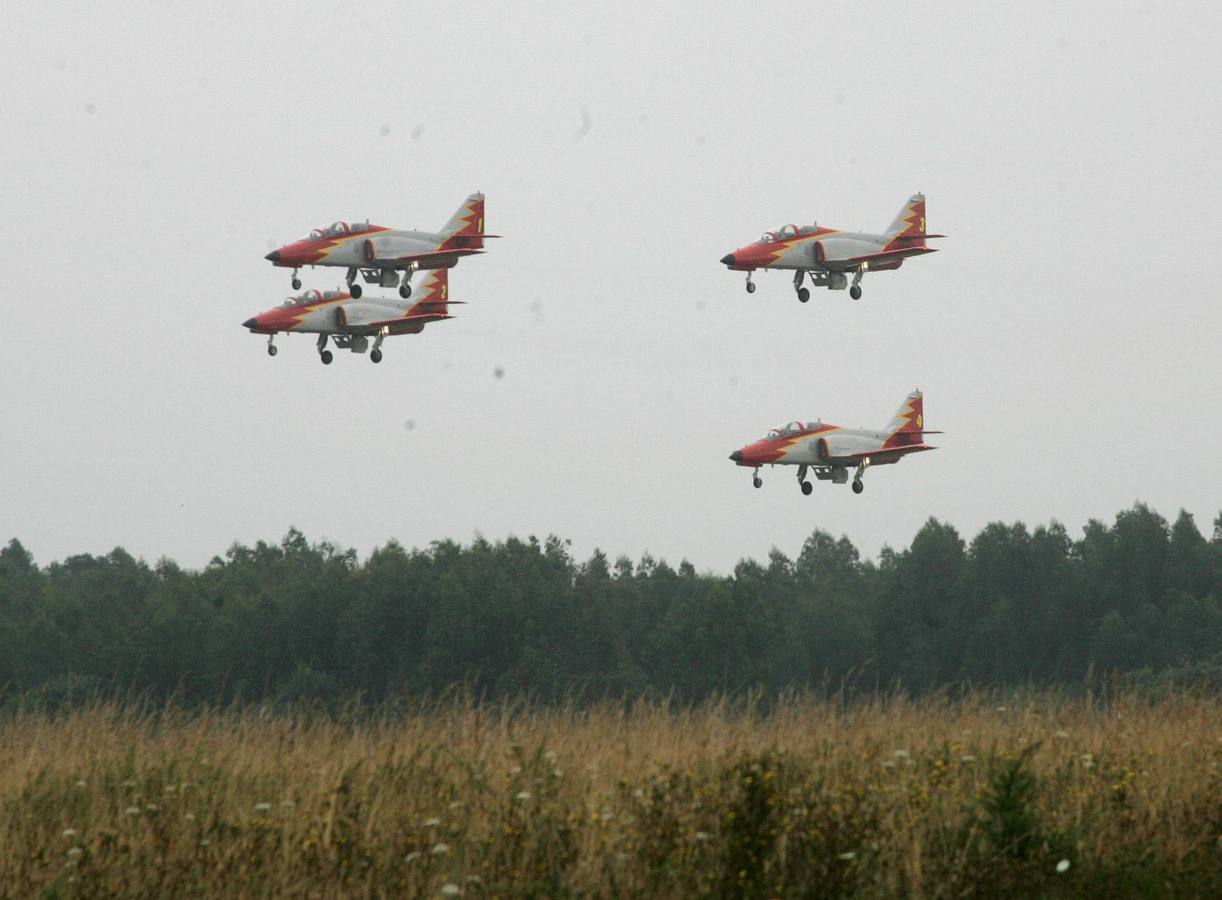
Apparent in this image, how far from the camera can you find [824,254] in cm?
4269

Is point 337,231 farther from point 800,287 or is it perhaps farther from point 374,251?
point 800,287

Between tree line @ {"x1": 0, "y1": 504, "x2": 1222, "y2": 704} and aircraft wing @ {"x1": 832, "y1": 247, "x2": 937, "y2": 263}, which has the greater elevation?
aircraft wing @ {"x1": 832, "y1": 247, "x2": 937, "y2": 263}

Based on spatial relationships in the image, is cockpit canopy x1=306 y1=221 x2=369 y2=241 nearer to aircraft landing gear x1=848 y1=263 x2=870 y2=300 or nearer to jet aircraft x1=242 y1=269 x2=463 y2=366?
jet aircraft x1=242 y1=269 x2=463 y2=366

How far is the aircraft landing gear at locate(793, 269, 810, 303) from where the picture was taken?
38.8 m

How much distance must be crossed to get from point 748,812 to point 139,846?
193 inches

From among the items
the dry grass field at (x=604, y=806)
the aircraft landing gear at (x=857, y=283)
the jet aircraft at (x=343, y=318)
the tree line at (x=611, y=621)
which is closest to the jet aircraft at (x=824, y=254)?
the aircraft landing gear at (x=857, y=283)

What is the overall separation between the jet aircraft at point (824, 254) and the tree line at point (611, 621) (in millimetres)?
61401

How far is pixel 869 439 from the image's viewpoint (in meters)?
49.6

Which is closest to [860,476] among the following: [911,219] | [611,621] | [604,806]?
[911,219]

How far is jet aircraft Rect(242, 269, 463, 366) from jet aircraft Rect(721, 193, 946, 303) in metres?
7.93

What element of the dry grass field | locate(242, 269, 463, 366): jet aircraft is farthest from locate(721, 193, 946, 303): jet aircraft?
the dry grass field

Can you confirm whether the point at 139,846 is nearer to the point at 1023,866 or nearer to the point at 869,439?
the point at 1023,866

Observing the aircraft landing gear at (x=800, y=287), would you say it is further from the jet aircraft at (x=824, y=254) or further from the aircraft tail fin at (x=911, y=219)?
the aircraft tail fin at (x=911, y=219)

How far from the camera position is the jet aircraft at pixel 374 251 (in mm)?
41250
